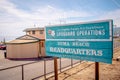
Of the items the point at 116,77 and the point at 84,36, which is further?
the point at 116,77

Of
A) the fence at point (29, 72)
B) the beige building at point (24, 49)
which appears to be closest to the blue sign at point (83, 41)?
the fence at point (29, 72)

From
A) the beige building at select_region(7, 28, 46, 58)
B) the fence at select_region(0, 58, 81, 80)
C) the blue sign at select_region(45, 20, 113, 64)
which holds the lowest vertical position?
the fence at select_region(0, 58, 81, 80)

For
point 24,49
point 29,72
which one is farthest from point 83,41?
point 24,49

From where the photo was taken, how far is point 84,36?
6.56m

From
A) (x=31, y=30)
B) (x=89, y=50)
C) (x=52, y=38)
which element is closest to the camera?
(x=89, y=50)

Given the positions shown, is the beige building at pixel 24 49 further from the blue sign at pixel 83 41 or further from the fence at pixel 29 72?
the blue sign at pixel 83 41

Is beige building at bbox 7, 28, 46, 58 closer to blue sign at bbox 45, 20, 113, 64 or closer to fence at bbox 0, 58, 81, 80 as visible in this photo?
fence at bbox 0, 58, 81, 80

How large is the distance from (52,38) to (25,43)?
17.4 meters

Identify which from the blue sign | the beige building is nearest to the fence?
the blue sign

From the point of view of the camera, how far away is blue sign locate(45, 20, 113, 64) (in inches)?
231

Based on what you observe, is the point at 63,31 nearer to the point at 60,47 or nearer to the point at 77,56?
the point at 60,47

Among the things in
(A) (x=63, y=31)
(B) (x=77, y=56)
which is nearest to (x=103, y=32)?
(B) (x=77, y=56)

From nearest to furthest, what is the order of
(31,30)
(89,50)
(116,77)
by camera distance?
(89,50) → (116,77) → (31,30)

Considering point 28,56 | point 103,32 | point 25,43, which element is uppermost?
point 103,32
